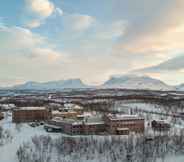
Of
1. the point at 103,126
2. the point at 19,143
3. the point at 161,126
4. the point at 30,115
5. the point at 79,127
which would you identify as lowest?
the point at 19,143

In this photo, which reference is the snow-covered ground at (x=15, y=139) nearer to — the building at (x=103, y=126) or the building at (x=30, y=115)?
the building at (x=103, y=126)

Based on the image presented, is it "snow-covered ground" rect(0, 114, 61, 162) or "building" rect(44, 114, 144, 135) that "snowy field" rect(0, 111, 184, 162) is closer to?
"snow-covered ground" rect(0, 114, 61, 162)

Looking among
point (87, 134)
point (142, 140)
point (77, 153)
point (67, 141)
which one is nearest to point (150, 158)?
point (142, 140)

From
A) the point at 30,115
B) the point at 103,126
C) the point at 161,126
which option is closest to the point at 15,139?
the point at 103,126

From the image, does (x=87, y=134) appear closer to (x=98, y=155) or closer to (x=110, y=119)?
(x=110, y=119)

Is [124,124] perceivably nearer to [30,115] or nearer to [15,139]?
[15,139]
